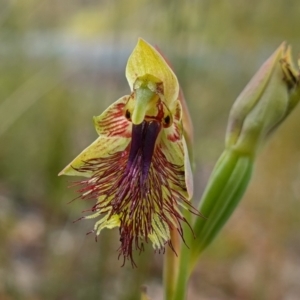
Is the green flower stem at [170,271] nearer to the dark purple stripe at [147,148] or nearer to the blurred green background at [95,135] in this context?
the dark purple stripe at [147,148]

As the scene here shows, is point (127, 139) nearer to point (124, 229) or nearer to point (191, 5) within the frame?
point (124, 229)

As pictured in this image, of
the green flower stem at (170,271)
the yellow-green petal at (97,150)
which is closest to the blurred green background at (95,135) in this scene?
the green flower stem at (170,271)

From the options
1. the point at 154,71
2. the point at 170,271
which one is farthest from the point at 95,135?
the point at 154,71

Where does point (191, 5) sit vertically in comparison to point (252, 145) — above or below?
above

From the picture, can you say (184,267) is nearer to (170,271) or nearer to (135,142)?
(170,271)

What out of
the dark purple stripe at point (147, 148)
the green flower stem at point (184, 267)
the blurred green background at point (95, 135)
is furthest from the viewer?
the blurred green background at point (95, 135)

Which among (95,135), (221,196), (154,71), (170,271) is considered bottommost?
(170,271)

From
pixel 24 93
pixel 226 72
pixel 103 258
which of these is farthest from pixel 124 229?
pixel 226 72
